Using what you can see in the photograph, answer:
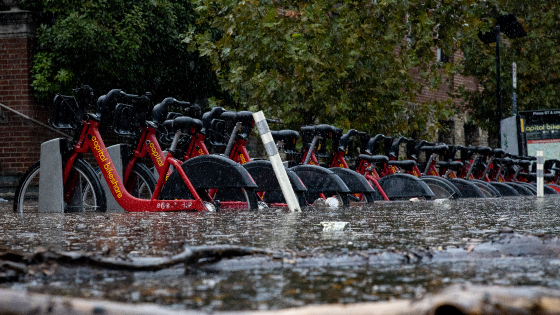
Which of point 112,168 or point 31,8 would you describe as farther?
point 31,8

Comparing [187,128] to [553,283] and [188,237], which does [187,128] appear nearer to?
[188,237]

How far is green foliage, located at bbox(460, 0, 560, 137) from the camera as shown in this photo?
23.5 metres

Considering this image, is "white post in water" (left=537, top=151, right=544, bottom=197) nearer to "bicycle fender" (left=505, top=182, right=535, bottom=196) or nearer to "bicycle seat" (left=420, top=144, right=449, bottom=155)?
"bicycle fender" (left=505, top=182, right=535, bottom=196)

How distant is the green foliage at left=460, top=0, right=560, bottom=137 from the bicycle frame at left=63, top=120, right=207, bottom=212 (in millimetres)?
17686

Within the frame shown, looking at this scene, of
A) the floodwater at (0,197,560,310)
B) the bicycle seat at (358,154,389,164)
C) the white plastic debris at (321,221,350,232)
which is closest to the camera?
the floodwater at (0,197,560,310)

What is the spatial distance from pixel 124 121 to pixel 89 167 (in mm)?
708

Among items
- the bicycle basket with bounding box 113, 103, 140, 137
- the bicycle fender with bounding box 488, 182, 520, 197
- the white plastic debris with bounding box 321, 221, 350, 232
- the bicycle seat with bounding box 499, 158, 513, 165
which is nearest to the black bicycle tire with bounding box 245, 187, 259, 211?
the bicycle basket with bounding box 113, 103, 140, 137

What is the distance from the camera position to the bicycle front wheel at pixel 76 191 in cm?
716

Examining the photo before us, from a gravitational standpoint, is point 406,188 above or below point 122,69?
below

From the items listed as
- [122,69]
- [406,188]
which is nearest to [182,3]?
[122,69]

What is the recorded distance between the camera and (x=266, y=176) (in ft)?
26.5

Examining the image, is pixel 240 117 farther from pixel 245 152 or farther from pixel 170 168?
pixel 170 168

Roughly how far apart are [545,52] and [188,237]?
21.9m

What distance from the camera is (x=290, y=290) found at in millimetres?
2033
